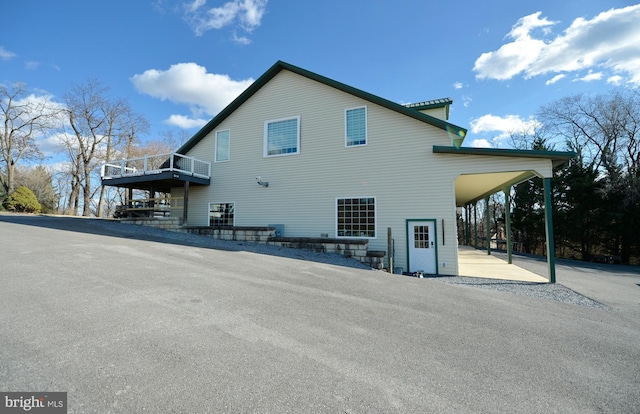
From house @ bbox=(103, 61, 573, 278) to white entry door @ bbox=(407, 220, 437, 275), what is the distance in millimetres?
35

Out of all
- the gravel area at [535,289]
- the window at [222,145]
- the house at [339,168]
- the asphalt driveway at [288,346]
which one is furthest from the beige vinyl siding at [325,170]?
the asphalt driveway at [288,346]

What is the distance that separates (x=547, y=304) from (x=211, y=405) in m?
6.68

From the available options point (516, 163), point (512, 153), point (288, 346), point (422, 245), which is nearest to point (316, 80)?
point (512, 153)

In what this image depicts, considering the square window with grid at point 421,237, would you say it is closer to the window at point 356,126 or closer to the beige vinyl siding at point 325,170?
the beige vinyl siding at point 325,170

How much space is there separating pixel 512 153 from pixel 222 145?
12311mm

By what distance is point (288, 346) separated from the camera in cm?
302

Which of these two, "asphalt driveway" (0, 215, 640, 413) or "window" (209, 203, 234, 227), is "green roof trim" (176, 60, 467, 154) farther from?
"asphalt driveway" (0, 215, 640, 413)

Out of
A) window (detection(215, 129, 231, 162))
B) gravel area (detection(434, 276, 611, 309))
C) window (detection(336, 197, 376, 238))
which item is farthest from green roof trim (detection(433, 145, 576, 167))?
window (detection(215, 129, 231, 162))

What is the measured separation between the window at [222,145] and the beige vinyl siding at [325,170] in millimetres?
289

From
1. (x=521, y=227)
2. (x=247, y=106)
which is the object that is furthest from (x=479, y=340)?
(x=521, y=227)

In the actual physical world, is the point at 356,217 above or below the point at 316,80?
below

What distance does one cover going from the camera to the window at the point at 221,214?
43.9 ft

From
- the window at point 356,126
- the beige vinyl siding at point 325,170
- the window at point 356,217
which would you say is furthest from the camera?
the window at point 356,126

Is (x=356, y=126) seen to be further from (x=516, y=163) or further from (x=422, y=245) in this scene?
(x=516, y=163)
